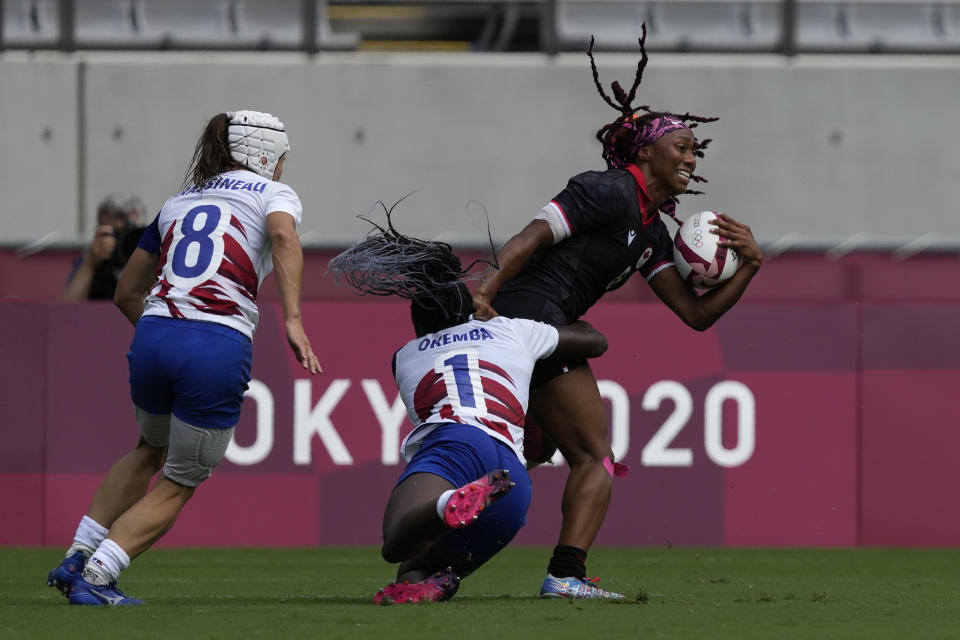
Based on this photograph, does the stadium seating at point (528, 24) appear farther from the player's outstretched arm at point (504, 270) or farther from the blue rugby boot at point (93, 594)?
the blue rugby boot at point (93, 594)

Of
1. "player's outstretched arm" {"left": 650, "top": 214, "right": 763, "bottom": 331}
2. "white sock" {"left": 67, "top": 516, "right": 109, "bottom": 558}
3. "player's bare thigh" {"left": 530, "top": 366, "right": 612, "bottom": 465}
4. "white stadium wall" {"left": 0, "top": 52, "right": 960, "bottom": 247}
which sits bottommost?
Result: "white sock" {"left": 67, "top": 516, "right": 109, "bottom": 558}

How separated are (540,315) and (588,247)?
34cm

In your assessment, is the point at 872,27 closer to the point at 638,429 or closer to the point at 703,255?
the point at 638,429

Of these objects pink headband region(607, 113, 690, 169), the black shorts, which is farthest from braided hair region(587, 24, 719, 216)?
the black shorts

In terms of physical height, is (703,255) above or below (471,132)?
below

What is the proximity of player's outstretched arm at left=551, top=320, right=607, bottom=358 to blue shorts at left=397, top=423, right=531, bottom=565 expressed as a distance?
1.63 ft

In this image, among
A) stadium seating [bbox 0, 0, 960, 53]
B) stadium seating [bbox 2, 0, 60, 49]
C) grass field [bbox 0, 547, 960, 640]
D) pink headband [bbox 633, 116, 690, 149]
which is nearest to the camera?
grass field [bbox 0, 547, 960, 640]

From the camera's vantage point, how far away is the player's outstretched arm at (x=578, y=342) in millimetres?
6414

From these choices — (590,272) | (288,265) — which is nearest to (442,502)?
(288,265)

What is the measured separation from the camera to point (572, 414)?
6.52m

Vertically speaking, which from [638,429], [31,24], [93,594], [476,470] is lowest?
[93,594]

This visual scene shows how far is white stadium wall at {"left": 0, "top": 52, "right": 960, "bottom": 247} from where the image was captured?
1530 centimetres

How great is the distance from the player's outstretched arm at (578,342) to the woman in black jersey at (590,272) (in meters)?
0.10

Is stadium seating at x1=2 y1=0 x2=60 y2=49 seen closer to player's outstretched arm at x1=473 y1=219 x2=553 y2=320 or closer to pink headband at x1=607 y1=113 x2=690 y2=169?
pink headband at x1=607 y1=113 x2=690 y2=169
